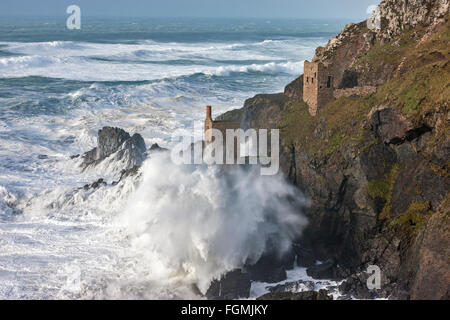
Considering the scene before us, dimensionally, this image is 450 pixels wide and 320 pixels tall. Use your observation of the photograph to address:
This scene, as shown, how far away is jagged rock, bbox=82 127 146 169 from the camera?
129 ft

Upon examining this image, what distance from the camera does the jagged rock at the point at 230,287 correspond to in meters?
23.0

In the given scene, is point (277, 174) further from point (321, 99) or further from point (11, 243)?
point (11, 243)

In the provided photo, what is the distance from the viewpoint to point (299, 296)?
22.0 meters

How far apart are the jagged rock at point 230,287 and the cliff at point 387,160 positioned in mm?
3366

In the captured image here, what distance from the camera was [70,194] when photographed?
33906mm

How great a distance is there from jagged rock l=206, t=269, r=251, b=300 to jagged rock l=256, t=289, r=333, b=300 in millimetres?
1035

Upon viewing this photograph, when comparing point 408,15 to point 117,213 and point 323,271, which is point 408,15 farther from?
Result: point 117,213

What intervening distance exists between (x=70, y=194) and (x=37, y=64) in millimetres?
59830

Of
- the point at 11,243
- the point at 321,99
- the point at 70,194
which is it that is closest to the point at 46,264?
the point at 11,243

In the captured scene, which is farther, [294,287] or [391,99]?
[391,99]

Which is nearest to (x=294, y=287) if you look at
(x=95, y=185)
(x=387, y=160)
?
(x=387, y=160)

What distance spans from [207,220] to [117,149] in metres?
15.4

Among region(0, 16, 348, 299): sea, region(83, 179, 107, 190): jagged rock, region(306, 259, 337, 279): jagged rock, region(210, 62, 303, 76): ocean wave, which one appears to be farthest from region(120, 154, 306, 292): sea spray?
region(210, 62, 303, 76): ocean wave

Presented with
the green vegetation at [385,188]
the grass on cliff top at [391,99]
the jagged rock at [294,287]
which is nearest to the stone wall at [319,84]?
the grass on cliff top at [391,99]
